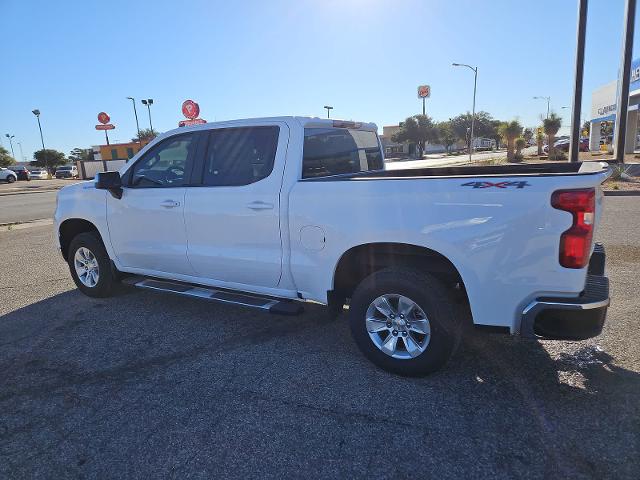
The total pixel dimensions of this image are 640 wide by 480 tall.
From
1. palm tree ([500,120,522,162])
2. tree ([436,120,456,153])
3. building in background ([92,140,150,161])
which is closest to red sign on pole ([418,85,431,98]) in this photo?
tree ([436,120,456,153])

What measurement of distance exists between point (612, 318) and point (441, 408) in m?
2.34

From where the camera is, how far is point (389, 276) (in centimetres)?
335

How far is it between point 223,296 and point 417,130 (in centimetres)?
7846

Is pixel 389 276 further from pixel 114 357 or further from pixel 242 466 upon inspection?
pixel 114 357

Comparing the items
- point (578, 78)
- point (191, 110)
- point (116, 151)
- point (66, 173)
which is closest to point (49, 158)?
point (66, 173)

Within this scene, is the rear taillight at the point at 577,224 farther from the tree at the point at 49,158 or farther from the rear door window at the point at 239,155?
the tree at the point at 49,158

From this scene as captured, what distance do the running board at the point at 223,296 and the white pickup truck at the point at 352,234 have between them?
0.08 ft

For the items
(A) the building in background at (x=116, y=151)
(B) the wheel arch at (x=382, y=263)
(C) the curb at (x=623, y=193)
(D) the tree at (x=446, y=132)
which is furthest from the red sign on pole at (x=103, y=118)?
(D) the tree at (x=446, y=132)

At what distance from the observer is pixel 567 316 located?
2828 millimetres

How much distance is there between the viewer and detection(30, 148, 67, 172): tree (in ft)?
248

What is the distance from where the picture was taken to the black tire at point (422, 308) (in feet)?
10.5

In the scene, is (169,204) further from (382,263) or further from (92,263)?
(382,263)

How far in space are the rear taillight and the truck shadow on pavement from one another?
98 cm

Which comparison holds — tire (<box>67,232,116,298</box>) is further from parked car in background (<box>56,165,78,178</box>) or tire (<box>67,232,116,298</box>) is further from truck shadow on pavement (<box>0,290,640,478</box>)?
parked car in background (<box>56,165,78,178</box>)
